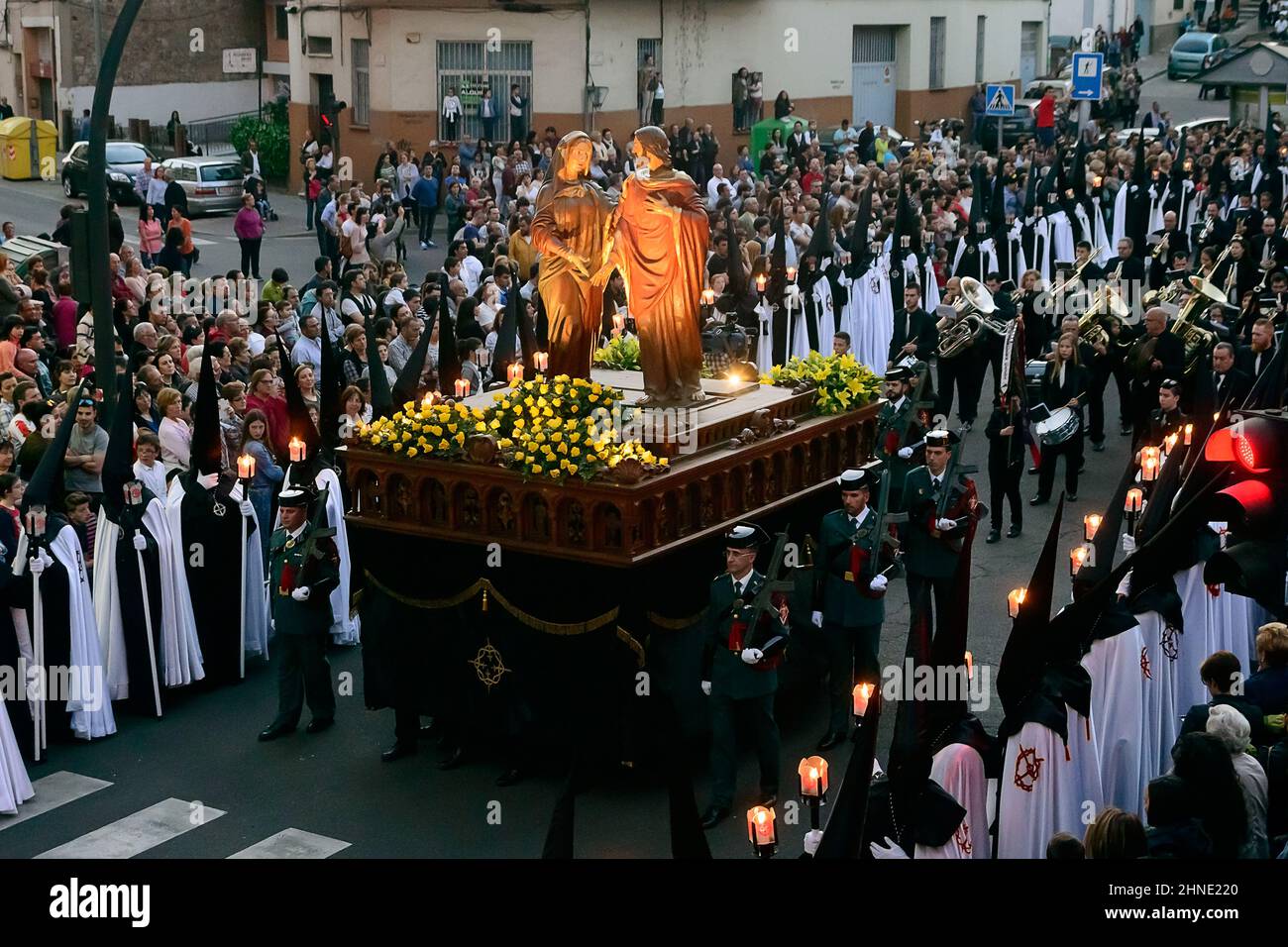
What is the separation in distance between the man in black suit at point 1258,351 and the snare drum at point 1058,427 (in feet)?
5.01

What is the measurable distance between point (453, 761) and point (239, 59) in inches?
1478

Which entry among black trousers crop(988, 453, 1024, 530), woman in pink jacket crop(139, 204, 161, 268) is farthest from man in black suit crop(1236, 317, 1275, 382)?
woman in pink jacket crop(139, 204, 161, 268)

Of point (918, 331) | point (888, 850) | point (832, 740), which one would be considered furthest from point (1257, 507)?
point (918, 331)

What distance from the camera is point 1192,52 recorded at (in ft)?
192

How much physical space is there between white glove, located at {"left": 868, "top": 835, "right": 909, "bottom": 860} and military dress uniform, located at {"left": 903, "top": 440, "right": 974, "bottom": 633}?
16.4 ft

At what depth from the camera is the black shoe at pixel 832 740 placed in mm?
12758

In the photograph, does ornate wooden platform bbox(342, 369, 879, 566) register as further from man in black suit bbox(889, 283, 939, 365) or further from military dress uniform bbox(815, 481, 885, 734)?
man in black suit bbox(889, 283, 939, 365)

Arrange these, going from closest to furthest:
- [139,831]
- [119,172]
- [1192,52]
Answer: [139,831] → [119,172] → [1192,52]

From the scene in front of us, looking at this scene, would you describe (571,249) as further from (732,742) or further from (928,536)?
(732,742)

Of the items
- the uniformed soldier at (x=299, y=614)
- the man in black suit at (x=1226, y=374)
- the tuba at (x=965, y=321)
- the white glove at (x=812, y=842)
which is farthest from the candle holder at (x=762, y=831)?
the tuba at (x=965, y=321)

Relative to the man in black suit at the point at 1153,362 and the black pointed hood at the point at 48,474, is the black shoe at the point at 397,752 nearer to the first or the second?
the black pointed hood at the point at 48,474

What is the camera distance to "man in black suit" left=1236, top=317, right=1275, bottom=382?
57.5 ft
